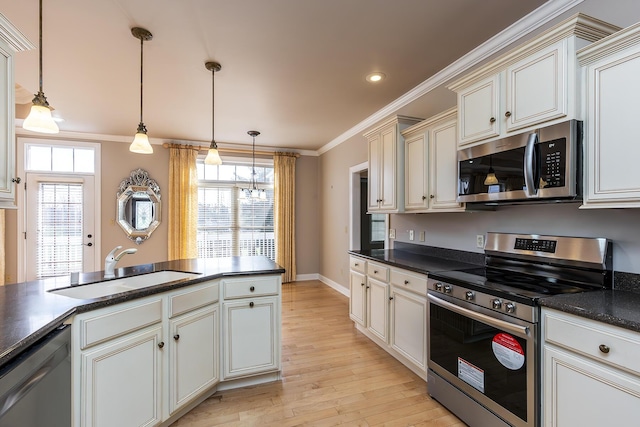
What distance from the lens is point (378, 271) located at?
305 centimetres

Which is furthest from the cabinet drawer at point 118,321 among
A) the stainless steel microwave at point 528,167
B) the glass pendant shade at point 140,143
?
the stainless steel microwave at point 528,167

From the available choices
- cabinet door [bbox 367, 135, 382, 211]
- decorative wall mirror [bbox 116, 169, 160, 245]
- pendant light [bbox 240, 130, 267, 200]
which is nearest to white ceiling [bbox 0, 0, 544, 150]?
cabinet door [bbox 367, 135, 382, 211]

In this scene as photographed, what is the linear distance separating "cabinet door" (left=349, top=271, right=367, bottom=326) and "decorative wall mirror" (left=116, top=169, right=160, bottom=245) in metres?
3.88

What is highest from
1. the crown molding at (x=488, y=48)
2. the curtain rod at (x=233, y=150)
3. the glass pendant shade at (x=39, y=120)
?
the crown molding at (x=488, y=48)

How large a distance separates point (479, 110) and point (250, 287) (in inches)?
85.4

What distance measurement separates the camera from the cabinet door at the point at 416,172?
2869 millimetres

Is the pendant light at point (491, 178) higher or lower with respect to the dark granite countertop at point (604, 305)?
higher

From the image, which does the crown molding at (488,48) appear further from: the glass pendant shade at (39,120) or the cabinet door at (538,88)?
the glass pendant shade at (39,120)

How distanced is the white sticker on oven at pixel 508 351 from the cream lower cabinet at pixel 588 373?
12 centimetres

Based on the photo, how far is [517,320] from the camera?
5.31 feet

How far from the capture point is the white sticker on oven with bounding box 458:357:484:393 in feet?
6.09

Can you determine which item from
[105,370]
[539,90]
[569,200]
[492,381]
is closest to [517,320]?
[492,381]

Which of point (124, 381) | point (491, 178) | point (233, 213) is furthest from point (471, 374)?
point (233, 213)

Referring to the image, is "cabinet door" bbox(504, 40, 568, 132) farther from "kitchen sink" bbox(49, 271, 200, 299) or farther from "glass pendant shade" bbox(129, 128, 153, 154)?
"glass pendant shade" bbox(129, 128, 153, 154)
